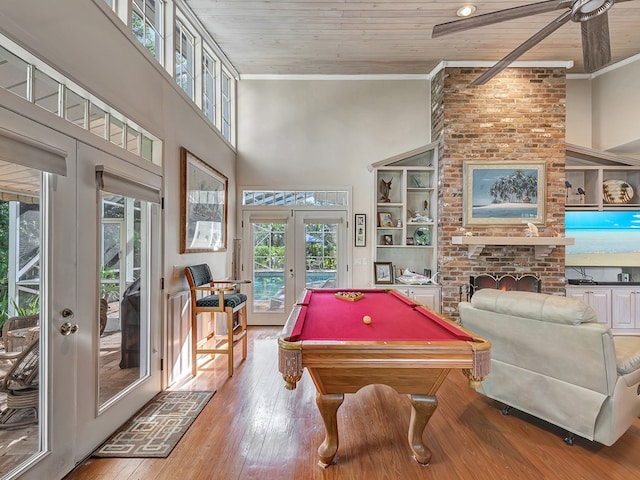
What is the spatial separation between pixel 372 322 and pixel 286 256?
136 inches

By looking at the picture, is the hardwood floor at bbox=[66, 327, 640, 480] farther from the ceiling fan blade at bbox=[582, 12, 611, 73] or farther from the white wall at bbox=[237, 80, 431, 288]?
the white wall at bbox=[237, 80, 431, 288]

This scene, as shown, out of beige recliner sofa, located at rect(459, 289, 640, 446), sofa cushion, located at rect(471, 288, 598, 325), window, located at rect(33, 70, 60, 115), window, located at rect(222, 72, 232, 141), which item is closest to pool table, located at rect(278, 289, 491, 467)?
sofa cushion, located at rect(471, 288, 598, 325)

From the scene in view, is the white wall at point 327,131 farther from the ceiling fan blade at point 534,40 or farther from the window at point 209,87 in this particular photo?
the ceiling fan blade at point 534,40

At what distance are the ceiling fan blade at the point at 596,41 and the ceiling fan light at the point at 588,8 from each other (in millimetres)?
61

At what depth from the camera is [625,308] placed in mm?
4918

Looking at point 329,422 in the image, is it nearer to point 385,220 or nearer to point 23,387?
point 23,387

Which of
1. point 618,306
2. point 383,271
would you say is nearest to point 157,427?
point 383,271

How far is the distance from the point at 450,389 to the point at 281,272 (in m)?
3.17

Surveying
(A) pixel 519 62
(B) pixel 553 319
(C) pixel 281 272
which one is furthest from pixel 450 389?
(A) pixel 519 62

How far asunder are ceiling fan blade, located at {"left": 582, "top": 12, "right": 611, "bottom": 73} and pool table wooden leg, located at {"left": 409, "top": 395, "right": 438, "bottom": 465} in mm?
2933

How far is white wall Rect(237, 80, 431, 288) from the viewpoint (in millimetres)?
5605

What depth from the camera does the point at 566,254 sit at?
17.1 ft

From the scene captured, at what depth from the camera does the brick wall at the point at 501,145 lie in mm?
4926

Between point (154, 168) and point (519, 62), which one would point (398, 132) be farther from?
point (154, 168)
